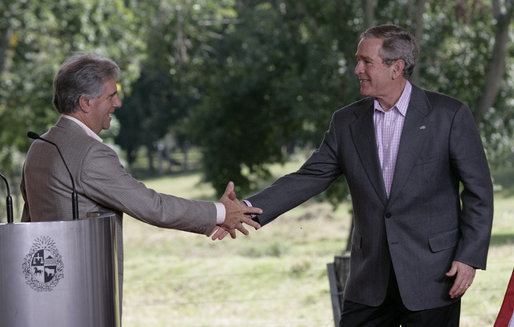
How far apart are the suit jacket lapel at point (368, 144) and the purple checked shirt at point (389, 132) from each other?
3cm

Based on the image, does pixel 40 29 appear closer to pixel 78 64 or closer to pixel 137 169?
pixel 78 64

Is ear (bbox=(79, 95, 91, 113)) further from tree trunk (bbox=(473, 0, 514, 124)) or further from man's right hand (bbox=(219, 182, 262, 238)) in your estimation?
tree trunk (bbox=(473, 0, 514, 124))

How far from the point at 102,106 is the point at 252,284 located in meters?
8.62

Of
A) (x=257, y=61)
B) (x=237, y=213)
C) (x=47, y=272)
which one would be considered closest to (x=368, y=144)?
(x=237, y=213)

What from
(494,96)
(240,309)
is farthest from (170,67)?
(240,309)

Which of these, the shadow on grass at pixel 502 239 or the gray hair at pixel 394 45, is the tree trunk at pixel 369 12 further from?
the gray hair at pixel 394 45

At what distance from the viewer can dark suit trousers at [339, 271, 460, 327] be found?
3227mm

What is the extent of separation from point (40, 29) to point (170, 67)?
91.4 inches

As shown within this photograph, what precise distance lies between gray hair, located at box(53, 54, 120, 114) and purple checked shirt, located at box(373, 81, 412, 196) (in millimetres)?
1024

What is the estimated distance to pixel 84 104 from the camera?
3.04 m

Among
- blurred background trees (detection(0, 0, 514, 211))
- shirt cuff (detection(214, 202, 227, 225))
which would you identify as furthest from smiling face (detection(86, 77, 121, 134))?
blurred background trees (detection(0, 0, 514, 211))

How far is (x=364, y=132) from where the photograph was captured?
3350 millimetres

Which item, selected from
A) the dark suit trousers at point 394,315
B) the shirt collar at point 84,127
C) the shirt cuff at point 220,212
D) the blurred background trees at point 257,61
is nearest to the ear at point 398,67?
the dark suit trousers at point 394,315

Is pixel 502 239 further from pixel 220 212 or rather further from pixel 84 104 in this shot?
pixel 84 104
